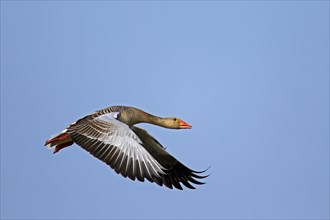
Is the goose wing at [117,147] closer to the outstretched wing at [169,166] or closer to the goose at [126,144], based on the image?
the goose at [126,144]

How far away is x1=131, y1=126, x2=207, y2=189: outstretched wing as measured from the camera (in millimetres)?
13409

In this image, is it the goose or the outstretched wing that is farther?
the outstretched wing

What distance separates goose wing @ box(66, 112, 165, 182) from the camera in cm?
1011

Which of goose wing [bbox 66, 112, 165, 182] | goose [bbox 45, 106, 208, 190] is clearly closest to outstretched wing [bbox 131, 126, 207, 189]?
goose [bbox 45, 106, 208, 190]

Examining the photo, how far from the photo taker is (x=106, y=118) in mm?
11602

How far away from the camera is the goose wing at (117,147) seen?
10.1 meters

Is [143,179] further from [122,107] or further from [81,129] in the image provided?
[122,107]

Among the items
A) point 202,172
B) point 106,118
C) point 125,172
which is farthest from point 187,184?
point 125,172

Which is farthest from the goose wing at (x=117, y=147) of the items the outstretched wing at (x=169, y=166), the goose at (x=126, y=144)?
the outstretched wing at (x=169, y=166)

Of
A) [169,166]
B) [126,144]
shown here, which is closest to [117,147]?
[126,144]

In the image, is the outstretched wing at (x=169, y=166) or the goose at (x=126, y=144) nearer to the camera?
the goose at (x=126, y=144)

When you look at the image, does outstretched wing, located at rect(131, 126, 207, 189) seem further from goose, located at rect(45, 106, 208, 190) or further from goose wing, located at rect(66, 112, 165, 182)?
goose wing, located at rect(66, 112, 165, 182)

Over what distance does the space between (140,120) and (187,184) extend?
1.77 metres

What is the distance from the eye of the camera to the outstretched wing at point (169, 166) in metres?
13.4
